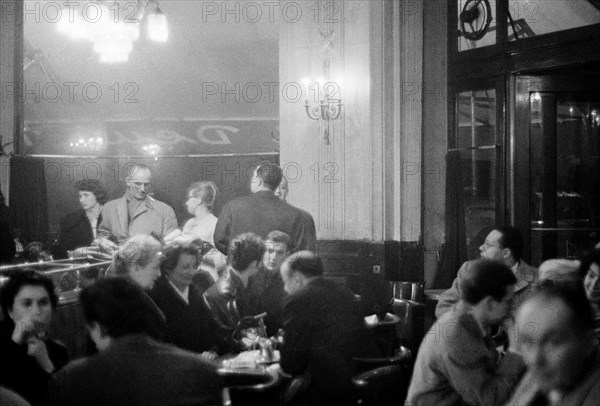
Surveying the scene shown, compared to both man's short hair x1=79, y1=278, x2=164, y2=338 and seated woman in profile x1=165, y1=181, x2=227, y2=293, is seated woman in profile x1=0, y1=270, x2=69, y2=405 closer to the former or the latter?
man's short hair x1=79, y1=278, x2=164, y2=338

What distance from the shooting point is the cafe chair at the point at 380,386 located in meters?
3.54

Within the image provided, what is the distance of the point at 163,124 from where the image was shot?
528 inches

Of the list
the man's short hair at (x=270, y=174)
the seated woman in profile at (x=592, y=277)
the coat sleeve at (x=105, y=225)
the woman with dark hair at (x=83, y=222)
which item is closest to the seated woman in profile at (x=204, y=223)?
the coat sleeve at (x=105, y=225)

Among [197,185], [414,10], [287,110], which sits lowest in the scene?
[197,185]

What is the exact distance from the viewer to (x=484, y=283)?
9.20ft

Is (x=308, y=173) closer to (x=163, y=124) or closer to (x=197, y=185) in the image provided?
(x=197, y=185)

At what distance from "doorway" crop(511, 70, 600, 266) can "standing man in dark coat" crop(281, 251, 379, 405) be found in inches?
105

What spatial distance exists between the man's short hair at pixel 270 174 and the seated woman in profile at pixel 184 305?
1.17 meters

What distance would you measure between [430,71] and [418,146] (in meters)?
0.72

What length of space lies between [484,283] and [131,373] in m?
1.33

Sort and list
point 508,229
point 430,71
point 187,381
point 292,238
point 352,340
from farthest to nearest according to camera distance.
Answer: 1. point 430,71
2. point 292,238
3. point 508,229
4. point 352,340
5. point 187,381

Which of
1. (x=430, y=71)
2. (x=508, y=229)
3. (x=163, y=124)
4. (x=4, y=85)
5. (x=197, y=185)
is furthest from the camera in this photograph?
(x=163, y=124)

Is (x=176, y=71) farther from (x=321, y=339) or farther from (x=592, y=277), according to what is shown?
(x=592, y=277)

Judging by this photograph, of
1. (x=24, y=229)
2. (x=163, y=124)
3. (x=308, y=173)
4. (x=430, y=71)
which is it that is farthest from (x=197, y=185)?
(x=163, y=124)
